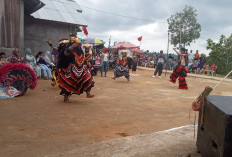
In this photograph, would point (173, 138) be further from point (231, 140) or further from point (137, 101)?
point (137, 101)

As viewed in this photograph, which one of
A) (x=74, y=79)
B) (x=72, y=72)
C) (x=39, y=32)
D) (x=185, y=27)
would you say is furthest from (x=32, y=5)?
(x=185, y=27)

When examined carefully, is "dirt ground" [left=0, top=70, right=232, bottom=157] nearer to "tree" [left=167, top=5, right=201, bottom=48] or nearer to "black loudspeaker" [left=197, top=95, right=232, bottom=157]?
"black loudspeaker" [left=197, top=95, right=232, bottom=157]

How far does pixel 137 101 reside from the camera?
6418mm

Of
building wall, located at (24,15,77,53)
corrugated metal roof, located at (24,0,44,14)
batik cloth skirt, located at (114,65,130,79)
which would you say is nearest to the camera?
corrugated metal roof, located at (24,0,44,14)

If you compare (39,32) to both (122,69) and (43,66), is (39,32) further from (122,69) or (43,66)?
(122,69)

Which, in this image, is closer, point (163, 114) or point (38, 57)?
point (163, 114)

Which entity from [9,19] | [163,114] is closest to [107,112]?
[163,114]

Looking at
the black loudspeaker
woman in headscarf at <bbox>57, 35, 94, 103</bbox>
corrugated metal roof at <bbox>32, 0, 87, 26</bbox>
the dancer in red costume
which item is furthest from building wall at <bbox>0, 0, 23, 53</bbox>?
the black loudspeaker

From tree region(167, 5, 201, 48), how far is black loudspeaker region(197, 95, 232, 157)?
3296cm

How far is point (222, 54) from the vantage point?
2142cm

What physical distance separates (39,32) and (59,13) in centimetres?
216

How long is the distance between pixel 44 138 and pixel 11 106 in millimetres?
2432

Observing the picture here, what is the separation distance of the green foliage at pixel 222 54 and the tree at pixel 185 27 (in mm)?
11862

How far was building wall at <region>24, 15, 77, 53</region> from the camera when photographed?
13.8m
